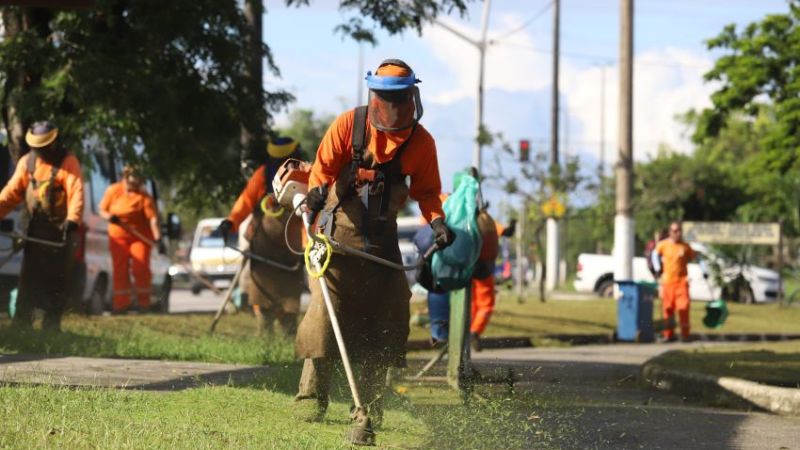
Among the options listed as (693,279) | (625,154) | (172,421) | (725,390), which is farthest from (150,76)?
(693,279)

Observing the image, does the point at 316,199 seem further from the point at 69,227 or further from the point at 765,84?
the point at 765,84

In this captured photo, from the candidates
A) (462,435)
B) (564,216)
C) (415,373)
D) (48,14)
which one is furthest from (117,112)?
(564,216)

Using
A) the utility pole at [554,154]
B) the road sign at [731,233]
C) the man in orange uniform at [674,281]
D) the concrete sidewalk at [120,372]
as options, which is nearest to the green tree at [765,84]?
the road sign at [731,233]

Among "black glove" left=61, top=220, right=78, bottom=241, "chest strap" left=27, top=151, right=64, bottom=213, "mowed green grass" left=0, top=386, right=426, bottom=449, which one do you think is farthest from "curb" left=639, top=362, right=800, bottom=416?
"chest strap" left=27, top=151, right=64, bottom=213

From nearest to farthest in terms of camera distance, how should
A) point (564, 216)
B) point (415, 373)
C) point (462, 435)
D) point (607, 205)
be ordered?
1. point (462, 435)
2. point (415, 373)
3. point (564, 216)
4. point (607, 205)

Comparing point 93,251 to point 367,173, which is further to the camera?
point 93,251

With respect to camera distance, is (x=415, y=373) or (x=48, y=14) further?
(x=48, y=14)

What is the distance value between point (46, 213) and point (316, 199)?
668 centimetres

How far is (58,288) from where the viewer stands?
577 inches

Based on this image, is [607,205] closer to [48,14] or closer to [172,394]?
[48,14]

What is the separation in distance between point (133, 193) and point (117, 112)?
205 cm

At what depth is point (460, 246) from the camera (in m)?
11.5

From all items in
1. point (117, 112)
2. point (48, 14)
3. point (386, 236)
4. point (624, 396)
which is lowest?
point (624, 396)

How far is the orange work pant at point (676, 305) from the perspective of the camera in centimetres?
2220
